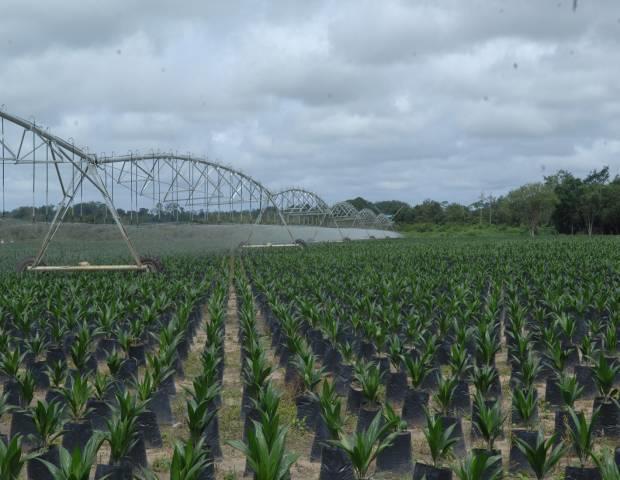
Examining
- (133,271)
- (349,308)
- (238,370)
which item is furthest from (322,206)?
(238,370)

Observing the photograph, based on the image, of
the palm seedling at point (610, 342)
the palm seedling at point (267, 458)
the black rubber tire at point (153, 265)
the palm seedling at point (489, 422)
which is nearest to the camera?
the palm seedling at point (267, 458)

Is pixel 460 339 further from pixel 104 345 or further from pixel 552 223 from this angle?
pixel 552 223

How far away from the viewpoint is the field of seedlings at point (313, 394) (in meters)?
4.71

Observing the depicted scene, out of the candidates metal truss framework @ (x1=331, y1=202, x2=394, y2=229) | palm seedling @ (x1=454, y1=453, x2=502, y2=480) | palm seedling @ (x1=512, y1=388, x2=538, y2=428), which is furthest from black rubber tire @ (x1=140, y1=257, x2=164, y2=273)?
metal truss framework @ (x1=331, y1=202, x2=394, y2=229)

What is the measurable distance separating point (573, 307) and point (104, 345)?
744cm

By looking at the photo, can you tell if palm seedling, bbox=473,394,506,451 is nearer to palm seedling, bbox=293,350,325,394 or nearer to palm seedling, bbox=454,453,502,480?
palm seedling, bbox=454,453,502,480

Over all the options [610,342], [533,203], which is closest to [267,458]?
[610,342]

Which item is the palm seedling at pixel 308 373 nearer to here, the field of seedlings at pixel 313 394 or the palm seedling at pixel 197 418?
the field of seedlings at pixel 313 394

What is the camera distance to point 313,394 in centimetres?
621

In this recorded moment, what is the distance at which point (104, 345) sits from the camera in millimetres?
9719

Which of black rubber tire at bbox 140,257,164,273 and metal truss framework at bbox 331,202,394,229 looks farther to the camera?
metal truss framework at bbox 331,202,394,229

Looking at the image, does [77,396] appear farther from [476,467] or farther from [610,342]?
[610,342]

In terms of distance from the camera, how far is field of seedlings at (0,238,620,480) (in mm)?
4707

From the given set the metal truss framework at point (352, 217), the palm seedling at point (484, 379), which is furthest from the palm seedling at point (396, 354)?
the metal truss framework at point (352, 217)
